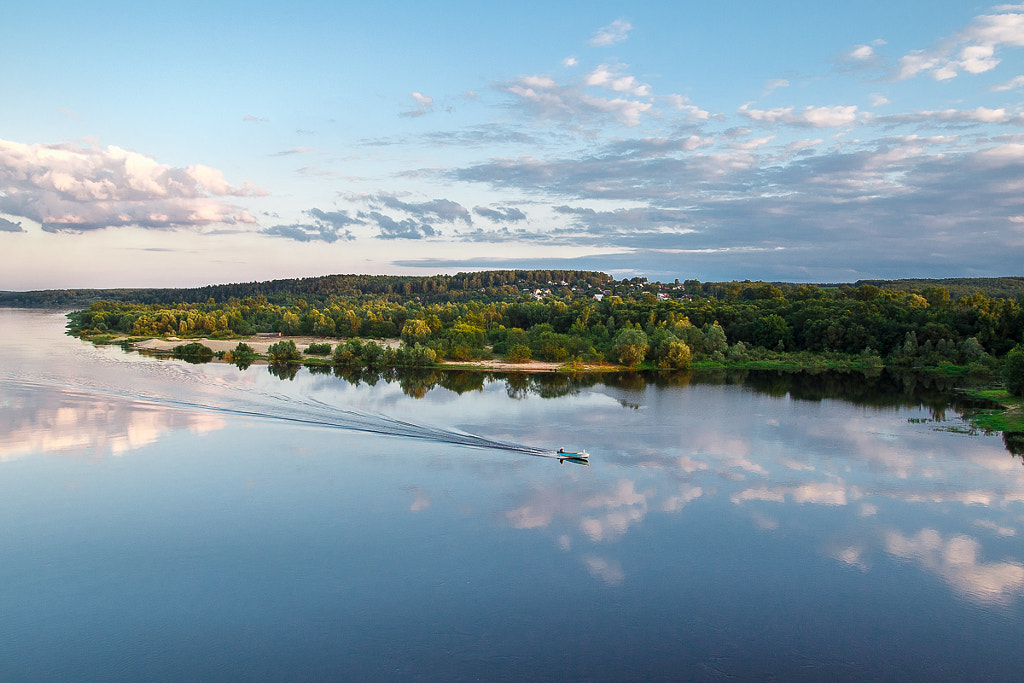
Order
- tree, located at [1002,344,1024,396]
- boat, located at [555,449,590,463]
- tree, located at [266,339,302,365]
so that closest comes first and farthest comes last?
boat, located at [555,449,590,463] < tree, located at [1002,344,1024,396] < tree, located at [266,339,302,365]

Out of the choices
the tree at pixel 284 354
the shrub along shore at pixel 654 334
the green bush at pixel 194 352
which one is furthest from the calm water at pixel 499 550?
the green bush at pixel 194 352

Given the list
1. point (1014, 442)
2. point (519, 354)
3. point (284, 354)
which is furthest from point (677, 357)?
point (284, 354)

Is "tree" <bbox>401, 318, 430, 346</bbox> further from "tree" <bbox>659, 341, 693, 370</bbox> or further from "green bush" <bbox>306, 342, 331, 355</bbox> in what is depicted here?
"tree" <bbox>659, 341, 693, 370</bbox>

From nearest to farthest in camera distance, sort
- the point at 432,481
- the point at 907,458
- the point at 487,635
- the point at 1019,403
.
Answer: the point at 487,635, the point at 432,481, the point at 907,458, the point at 1019,403

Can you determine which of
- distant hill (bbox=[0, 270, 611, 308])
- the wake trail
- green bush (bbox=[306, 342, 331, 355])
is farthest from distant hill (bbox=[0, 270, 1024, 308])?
the wake trail

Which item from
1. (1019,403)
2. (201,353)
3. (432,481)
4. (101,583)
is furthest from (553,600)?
(201,353)

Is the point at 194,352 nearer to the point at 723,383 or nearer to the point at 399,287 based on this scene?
the point at 723,383

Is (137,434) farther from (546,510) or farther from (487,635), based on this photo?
(487,635)
